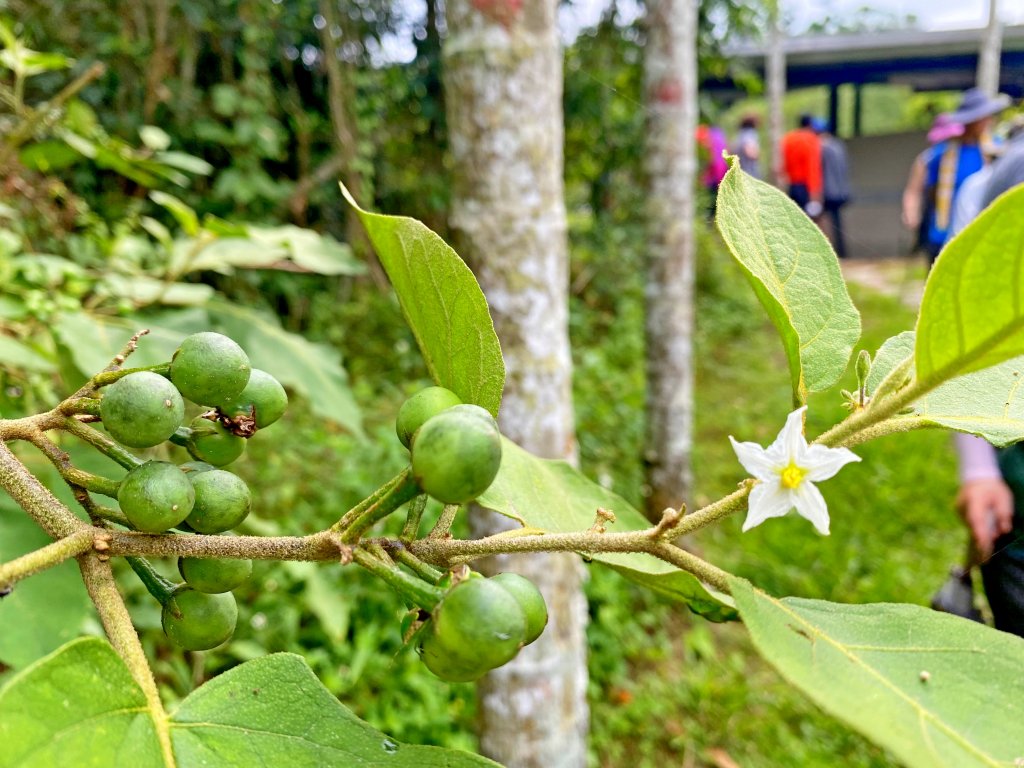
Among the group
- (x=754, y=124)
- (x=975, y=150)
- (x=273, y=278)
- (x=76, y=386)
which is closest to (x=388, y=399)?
(x=273, y=278)

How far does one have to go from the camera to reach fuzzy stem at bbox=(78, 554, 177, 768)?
1.57ft

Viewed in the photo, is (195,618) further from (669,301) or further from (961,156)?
(961,156)

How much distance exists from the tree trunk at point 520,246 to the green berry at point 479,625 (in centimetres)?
156

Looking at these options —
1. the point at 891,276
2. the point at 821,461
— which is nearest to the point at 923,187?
the point at 891,276

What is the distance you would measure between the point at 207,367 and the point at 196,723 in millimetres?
223

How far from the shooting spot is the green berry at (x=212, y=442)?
565 millimetres

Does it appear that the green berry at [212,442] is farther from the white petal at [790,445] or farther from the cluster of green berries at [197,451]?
the white petal at [790,445]

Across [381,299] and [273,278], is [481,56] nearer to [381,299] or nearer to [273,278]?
[273,278]

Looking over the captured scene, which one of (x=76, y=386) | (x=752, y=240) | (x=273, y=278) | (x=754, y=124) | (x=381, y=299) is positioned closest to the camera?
(x=752, y=240)

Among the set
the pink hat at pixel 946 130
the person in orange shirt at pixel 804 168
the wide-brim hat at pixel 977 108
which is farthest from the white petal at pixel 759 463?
the person in orange shirt at pixel 804 168

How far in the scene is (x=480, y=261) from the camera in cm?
204

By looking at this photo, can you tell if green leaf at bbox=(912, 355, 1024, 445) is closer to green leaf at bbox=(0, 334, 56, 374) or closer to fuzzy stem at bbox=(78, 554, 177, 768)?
fuzzy stem at bbox=(78, 554, 177, 768)

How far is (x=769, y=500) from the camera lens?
19.7 inches

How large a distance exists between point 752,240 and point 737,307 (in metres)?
6.86
